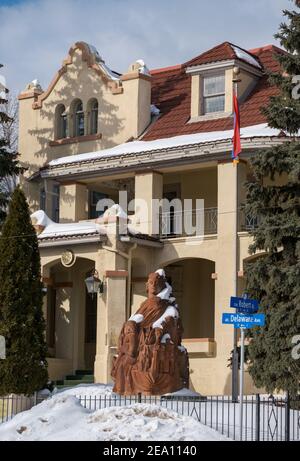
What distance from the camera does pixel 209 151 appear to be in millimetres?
31797

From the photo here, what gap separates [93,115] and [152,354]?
13567 millimetres

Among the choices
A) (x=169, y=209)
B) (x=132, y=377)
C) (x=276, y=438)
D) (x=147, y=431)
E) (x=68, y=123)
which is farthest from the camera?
(x=68, y=123)

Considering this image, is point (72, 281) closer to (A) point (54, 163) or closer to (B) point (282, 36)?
(A) point (54, 163)

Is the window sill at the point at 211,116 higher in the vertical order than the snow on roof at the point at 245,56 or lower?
lower

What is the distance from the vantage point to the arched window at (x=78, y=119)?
123 feet

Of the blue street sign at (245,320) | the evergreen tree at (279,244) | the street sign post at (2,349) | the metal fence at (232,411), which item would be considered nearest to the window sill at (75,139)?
the street sign post at (2,349)

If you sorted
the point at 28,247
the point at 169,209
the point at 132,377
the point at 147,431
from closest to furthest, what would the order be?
the point at 147,431 < the point at 132,377 < the point at 28,247 < the point at 169,209

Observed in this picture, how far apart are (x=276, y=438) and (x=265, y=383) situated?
3.50 m

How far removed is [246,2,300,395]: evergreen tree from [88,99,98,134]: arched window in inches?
498

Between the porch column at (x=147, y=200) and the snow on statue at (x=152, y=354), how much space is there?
7.24m

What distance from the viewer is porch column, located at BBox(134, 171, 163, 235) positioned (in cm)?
3344

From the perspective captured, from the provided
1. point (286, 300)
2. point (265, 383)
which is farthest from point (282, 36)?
point (265, 383)

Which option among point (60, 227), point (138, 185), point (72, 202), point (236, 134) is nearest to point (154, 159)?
point (138, 185)

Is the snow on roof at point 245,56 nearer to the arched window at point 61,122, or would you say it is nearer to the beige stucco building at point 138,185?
the beige stucco building at point 138,185
